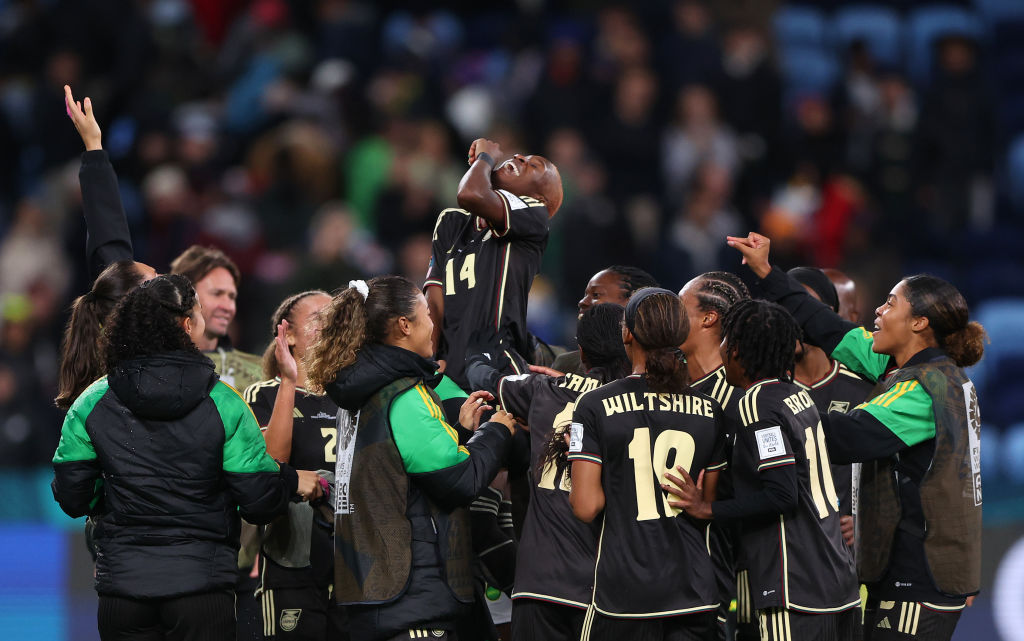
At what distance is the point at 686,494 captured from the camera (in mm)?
4680

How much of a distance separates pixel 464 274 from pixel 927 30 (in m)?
9.47

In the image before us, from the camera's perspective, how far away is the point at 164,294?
A: 475cm

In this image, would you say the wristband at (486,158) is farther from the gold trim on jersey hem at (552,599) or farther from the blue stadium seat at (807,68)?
the blue stadium seat at (807,68)

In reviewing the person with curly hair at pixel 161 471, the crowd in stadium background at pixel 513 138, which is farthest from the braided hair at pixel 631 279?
the crowd in stadium background at pixel 513 138

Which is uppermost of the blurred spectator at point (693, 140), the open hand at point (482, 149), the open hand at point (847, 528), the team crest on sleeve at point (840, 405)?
the blurred spectator at point (693, 140)

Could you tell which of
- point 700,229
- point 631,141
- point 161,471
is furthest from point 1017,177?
point 161,471

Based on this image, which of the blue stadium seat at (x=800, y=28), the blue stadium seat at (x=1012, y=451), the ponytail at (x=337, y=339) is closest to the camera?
the ponytail at (x=337, y=339)

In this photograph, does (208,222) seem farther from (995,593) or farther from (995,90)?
(995,90)

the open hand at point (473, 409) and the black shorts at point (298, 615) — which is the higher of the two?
the open hand at point (473, 409)

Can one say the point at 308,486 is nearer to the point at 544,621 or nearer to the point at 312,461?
the point at 312,461

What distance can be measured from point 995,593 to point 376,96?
7.21 metres

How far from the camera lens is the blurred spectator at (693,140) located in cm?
1194

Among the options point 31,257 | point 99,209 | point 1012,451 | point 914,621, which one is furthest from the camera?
point 31,257

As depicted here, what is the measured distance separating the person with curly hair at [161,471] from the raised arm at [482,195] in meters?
1.30
